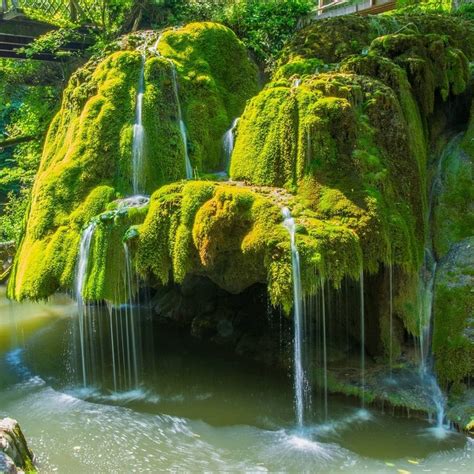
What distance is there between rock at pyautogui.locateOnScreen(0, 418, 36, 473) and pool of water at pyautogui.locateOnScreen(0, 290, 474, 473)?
1.20 ft

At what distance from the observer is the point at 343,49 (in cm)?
1119

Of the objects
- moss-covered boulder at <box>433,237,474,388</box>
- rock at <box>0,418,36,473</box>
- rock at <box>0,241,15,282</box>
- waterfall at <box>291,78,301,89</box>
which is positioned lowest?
rock at <box>0,418,36,473</box>

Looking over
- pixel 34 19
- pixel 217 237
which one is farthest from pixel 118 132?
pixel 34 19

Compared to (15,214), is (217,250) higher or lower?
lower

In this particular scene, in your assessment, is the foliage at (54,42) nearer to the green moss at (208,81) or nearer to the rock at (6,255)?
the green moss at (208,81)

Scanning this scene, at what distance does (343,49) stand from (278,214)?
564 centimetres

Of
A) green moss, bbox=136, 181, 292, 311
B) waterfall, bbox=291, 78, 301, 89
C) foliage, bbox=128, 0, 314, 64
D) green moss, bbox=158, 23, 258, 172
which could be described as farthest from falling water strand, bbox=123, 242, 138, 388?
foliage, bbox=128, 0, 314, 64

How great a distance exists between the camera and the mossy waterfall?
7.03 metres

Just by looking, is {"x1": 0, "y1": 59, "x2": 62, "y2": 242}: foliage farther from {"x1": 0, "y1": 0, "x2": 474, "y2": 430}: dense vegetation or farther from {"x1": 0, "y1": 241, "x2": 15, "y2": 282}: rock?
{"x1": 0, "y1": 0, "x2": 474, "y2": 430}: dense vegetation

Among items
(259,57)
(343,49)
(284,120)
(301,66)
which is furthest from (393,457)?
(259,57)

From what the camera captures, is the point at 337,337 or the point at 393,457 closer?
the point at 393,457

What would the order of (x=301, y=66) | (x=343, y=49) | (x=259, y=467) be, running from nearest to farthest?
(x=259, y=467) → (x=301, y=66) → (x=343, y=49)

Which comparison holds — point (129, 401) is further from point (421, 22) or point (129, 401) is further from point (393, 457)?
point (421, 22)

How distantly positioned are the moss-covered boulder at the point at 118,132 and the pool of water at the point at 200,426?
1865 millimetres
